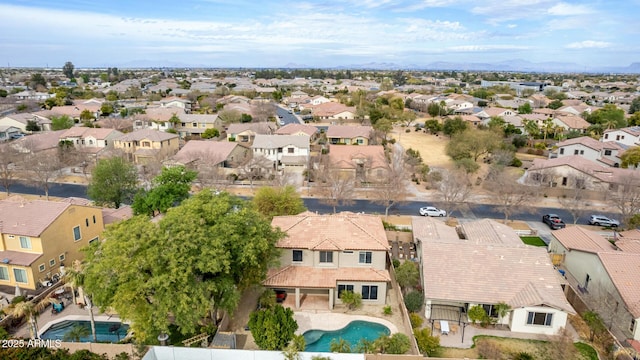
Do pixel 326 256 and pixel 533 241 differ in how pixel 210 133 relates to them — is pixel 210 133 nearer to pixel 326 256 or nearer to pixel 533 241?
pixel 326 256

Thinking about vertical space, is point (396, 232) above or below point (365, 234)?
below

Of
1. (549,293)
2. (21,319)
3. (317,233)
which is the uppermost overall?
(317,233)

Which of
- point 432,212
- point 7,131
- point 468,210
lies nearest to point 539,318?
point 432,212

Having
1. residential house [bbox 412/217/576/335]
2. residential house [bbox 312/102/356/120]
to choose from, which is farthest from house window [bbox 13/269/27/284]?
residential house [bbox 312/102/356/120]

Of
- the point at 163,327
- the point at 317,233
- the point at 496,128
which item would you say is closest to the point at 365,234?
the point at 317,233

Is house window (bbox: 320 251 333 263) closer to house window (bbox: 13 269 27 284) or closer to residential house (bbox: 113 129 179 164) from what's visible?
house window (bbox: 13 269 27 284)

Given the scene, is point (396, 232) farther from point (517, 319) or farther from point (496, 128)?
point (496, 128)

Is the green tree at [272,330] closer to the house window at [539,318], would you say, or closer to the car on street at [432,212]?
the house window at [539,318]
